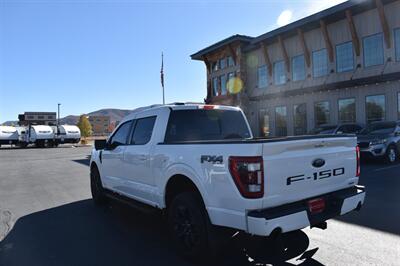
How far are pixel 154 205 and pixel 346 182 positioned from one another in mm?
2677

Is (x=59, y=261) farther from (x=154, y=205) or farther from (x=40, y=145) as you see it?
(x=40, y=145)

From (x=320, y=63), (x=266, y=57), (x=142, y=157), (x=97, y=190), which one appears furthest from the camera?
(x=266, y=57)

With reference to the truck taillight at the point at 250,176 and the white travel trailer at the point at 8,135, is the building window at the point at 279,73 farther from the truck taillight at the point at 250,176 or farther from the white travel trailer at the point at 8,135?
the white travel trailer at the point at 8,135

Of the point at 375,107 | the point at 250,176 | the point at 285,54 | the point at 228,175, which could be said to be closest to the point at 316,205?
the point at 250,176

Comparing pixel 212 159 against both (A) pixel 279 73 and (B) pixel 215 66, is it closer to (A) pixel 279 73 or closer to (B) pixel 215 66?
(A) pixel 279 73

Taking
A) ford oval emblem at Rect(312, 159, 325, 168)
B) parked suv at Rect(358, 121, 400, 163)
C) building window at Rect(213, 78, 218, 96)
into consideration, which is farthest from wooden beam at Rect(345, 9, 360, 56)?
ford oval emblem at Rect(312, 159, 325, 168)

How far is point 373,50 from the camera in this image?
21266 mm

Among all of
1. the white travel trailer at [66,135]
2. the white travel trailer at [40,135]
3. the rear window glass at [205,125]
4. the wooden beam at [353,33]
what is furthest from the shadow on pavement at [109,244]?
the white travel trailer at [66,135]

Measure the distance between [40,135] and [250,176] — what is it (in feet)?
122

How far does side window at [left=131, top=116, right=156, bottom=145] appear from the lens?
212 inches

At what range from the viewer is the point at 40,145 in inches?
1473

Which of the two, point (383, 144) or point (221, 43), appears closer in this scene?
point (383, 144)

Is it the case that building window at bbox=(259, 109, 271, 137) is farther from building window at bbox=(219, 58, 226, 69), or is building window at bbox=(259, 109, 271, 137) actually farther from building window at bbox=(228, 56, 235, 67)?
building window at bbox=(219, 58, 226, 69)

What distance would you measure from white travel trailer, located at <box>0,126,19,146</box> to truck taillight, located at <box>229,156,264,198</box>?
39262mm
